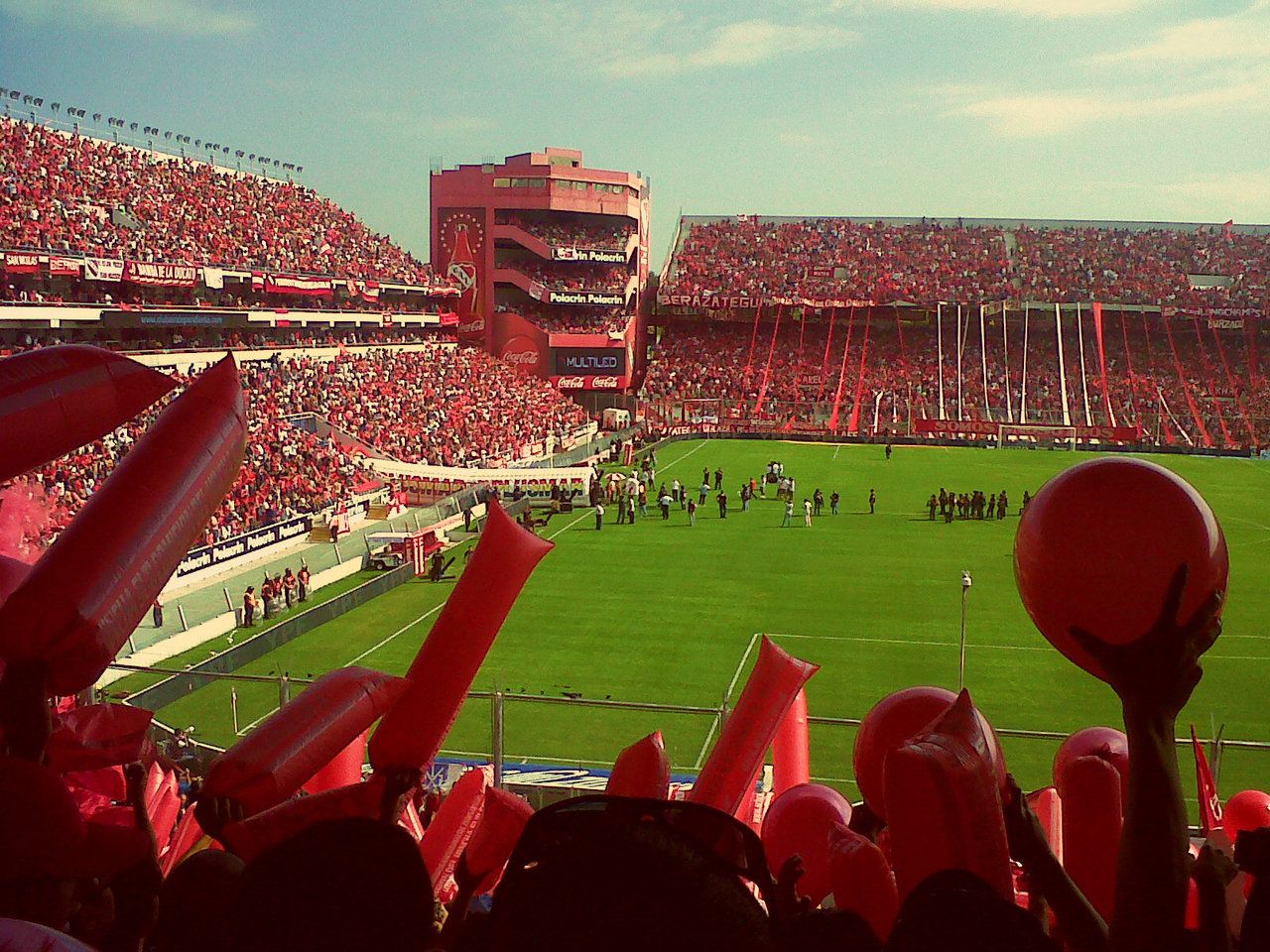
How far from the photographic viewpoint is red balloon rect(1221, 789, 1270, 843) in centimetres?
512

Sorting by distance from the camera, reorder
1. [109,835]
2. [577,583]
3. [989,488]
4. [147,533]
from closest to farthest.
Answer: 1. [109,835]
2. [147,533]
3. [577,583]
4. [989,488]

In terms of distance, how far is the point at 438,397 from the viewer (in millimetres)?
46781

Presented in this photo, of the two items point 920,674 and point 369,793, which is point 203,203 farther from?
point 369,793

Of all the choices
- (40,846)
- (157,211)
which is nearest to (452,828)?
(40,846)

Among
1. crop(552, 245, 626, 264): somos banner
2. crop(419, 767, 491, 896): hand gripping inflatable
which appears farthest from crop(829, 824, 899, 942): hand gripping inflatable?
crop(552, 245, 626, 264): somos banner

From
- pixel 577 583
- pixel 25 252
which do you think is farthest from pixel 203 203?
pixel 577 583

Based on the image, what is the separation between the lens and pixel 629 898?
79.0 inches

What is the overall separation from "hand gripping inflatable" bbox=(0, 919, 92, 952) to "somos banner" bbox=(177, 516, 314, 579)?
19.0m

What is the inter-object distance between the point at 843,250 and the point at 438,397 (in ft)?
121

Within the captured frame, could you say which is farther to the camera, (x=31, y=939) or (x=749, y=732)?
(x=749, y=732)

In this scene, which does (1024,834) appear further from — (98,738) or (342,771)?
(342,771)

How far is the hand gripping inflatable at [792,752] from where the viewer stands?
612 cm

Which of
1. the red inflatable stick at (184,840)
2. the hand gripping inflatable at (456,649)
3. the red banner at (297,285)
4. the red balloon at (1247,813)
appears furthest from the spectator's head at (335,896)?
the red banner at (297,285)

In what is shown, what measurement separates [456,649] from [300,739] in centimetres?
63
